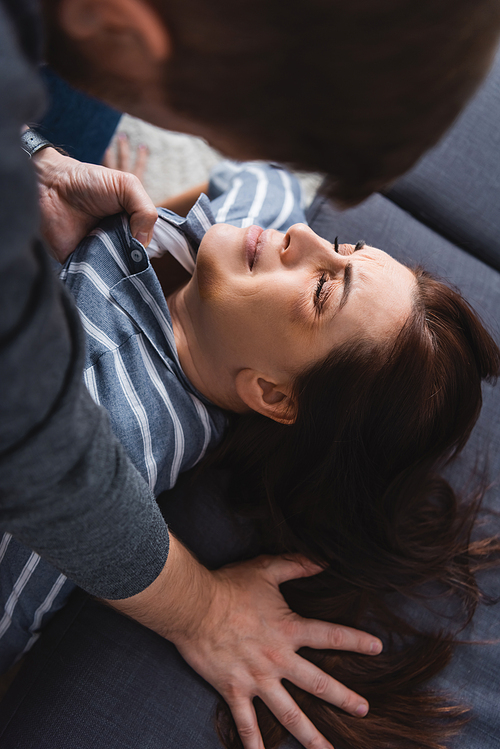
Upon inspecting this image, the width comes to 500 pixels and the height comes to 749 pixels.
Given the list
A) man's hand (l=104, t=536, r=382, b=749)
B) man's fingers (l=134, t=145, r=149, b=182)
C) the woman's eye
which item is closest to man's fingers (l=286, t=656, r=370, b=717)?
man's hand (l=104, t=536, r=382, b=749)

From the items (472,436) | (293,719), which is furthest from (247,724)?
(472,436)

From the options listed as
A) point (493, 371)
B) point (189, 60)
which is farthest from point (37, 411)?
point (493, 371)

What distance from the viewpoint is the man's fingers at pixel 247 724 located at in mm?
895

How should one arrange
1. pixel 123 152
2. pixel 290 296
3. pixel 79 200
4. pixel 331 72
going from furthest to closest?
pixel 123 152 → pixel 79 200 → pixel 290 296 → pixel 331 72

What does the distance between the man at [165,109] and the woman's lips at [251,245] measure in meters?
0.46

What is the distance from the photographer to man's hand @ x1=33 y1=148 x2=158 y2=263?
0.97 m

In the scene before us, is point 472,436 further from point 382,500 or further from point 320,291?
point 320,291

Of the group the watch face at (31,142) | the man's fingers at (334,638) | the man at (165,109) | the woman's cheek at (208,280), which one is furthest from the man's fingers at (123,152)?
the man's fingers at (334,638)

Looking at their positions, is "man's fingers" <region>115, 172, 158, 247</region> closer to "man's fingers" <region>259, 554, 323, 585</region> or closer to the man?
the man

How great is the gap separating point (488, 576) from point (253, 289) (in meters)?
0.80

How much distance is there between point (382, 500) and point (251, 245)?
1.86ft

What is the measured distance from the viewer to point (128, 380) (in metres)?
Answer: 0.96

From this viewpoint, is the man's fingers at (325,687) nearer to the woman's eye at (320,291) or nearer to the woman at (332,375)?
the woman at (332,375)

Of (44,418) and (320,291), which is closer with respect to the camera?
(44,418)
